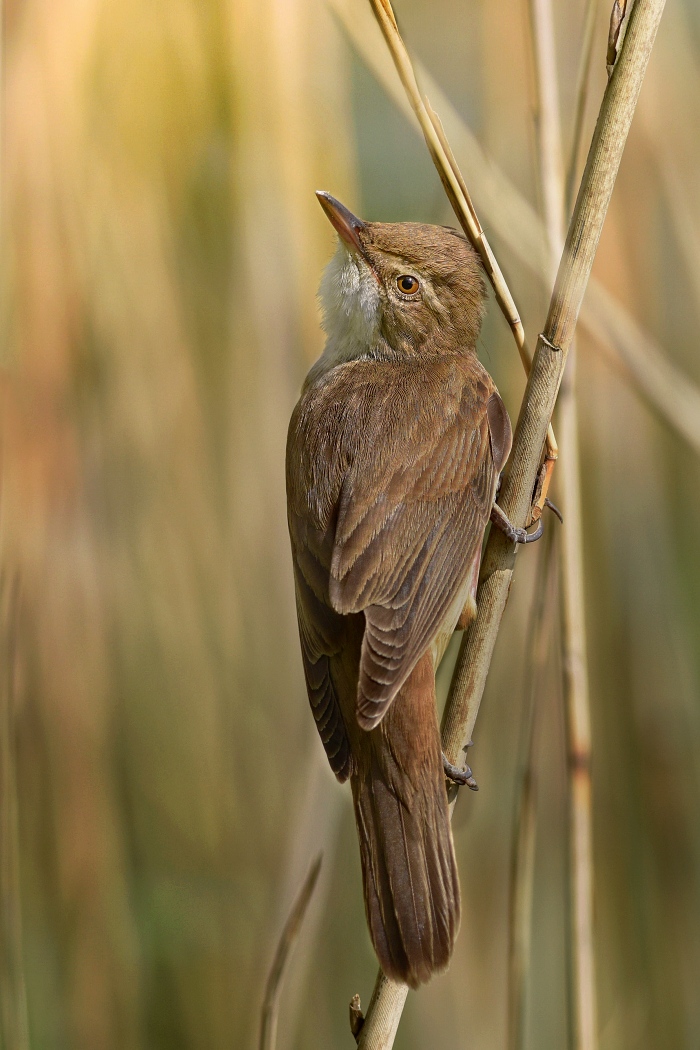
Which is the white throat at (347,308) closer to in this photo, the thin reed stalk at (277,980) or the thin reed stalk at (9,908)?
the thin reed stalk at (9,908)

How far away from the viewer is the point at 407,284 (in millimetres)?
2369

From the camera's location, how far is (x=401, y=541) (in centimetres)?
203

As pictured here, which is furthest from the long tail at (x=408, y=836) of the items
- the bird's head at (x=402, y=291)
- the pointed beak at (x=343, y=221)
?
the pointed beak at (x=343, y=221)

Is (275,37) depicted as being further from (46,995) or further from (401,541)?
(46,995)

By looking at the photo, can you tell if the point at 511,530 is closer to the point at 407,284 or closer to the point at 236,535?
the point at 407,284

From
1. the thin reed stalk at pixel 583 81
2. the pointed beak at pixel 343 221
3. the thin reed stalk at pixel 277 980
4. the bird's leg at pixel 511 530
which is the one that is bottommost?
the thin reed stalk at pixel 277 980

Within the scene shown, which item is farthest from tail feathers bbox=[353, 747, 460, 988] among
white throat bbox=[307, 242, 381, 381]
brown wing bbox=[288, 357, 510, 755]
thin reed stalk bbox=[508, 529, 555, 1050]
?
white throat bbox=[307, 242, 381, 381]

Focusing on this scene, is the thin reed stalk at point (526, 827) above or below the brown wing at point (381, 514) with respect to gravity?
below

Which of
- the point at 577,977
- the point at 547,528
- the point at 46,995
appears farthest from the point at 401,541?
the point at 46,995

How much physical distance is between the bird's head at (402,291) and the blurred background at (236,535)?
0.16 metres

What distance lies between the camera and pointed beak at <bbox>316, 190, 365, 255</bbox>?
224 cm

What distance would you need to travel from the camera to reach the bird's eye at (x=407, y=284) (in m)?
2.36

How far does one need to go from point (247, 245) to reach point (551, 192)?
0.84 metres

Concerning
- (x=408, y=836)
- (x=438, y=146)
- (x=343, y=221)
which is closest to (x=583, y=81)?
(x=438, y=146)
